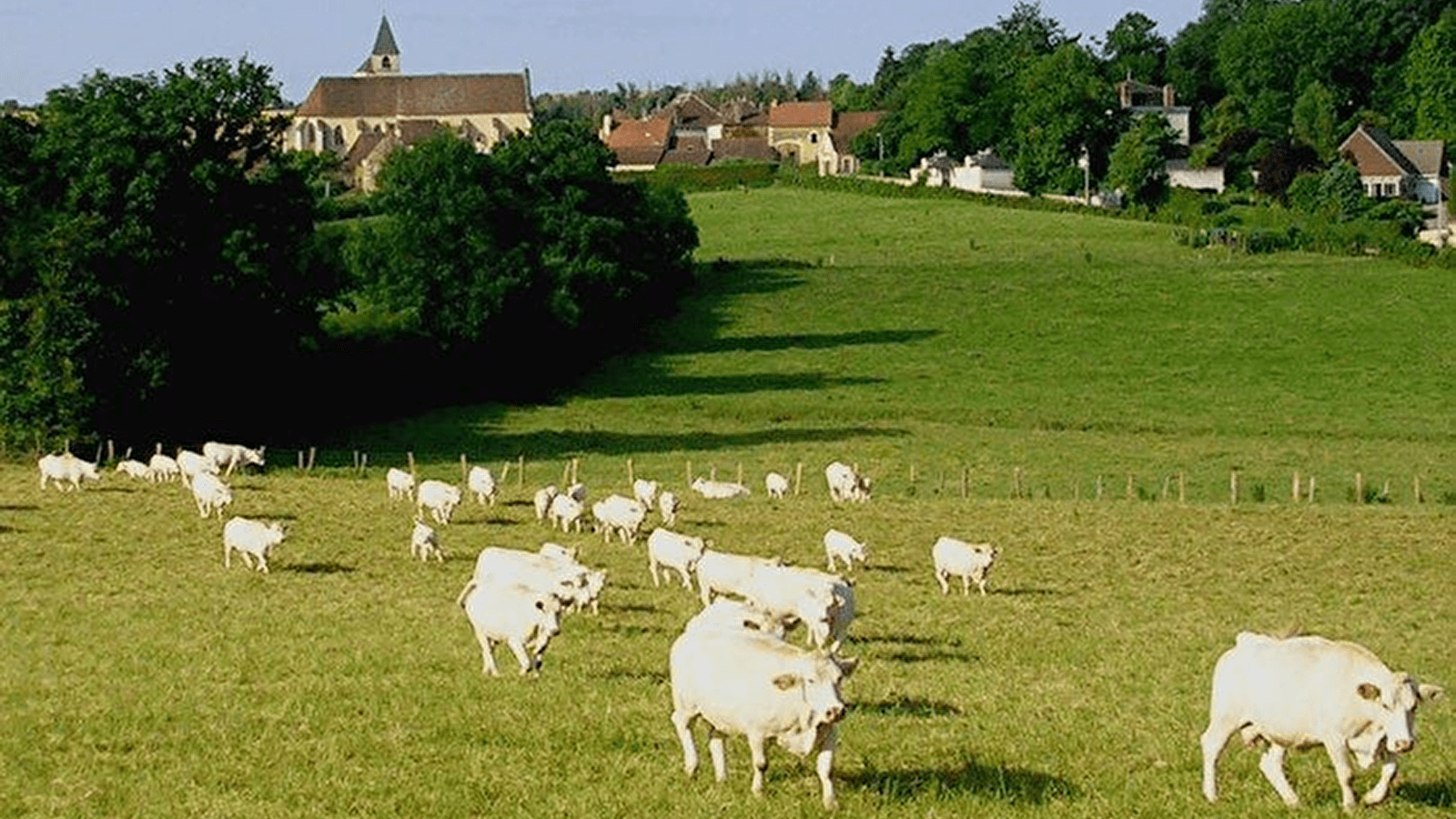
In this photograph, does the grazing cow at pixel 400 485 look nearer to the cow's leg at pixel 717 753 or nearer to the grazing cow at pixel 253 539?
the grazing cow at pixel 253 539

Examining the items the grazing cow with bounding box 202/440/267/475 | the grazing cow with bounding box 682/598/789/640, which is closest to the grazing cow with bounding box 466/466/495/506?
the grazing cow with bounding box 202/440/267/475

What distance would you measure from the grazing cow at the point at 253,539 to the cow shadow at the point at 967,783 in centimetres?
1752

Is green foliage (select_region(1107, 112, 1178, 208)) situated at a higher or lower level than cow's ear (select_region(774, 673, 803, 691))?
higher

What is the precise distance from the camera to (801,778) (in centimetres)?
1645

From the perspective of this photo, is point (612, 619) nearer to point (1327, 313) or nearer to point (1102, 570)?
point (1102, 570)

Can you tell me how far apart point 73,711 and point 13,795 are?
3611mm

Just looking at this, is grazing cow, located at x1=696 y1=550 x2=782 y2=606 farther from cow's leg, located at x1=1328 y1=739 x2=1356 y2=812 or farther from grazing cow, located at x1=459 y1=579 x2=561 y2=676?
cow's leg, located at x1=1328 y1=739 x2=1356 y2=812

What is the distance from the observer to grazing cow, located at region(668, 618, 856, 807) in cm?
1546

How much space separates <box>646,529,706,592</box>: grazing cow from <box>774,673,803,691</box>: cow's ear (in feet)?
48.0

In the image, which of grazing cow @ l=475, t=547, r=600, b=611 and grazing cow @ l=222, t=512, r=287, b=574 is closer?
grazing cow @ l=475, t=547, r=600, b=611

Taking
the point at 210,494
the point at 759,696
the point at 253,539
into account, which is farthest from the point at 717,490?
the point at 759,696

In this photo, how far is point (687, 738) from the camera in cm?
1680

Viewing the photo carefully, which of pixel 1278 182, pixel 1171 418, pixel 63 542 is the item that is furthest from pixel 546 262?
pixel 1278 182

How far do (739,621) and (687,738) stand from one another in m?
2.37
